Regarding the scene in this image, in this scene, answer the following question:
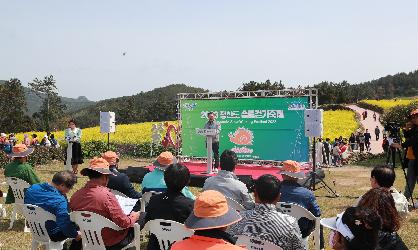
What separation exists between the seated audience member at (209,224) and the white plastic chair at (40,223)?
284cm

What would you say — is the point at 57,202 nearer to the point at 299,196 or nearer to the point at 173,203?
the point at 173,203

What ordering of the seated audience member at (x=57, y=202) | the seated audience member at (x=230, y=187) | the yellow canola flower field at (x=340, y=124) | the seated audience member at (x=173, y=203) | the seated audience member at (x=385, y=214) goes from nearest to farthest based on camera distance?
the seated audience member at (x=385, y=214) → the seated audience member at (x=173, y=203) → the seated audience member at (x=57, y=202) → the seated audience member at (x=230, y=187) → the yellow canola flower field at (x=340, y=124)

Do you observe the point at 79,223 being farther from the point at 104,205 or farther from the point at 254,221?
the point at 254,221

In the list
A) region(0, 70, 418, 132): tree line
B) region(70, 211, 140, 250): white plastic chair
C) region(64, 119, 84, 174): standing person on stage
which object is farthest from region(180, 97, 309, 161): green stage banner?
region(0, 70, 418, 132): tree line

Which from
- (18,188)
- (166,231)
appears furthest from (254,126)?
(166,231)

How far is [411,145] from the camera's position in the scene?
8711mm

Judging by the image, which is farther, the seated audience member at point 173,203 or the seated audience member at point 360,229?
the seated audience member at point 173,203

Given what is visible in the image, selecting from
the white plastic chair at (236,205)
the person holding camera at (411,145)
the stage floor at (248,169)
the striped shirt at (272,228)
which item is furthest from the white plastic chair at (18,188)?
the stage floor at (248,169)

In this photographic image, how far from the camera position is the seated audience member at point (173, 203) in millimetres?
4234

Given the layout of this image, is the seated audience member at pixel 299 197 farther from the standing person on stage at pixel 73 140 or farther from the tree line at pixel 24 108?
the tree line at pixel 24 108

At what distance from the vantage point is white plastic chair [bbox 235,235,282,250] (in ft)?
11.4

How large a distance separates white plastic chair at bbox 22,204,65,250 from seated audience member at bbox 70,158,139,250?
1.70ft

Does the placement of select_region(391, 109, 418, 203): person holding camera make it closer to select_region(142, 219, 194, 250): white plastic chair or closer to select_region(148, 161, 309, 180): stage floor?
select_region(148, 161, 309, 180): stage floor

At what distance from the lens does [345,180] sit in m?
14.5
